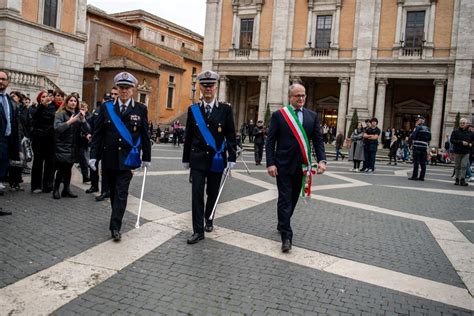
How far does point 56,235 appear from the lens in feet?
17.8

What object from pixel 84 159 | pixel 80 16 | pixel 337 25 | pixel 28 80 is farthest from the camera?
pixel 337 25

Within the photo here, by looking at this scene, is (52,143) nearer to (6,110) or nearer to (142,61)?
(6,110)

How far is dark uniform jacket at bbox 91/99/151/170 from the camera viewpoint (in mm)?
5527

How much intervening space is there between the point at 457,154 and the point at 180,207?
31.9ft

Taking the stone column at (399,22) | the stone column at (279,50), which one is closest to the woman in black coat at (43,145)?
the stone column at (279,50)

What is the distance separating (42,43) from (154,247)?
26597 millimetres

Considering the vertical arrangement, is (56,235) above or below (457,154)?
below

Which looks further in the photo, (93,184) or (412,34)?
(412,34)

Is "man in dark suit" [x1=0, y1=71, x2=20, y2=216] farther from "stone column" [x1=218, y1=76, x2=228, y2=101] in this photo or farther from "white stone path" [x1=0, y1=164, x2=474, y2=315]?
"stone column" [x1=218, y1=76, x2=228, y2=101]

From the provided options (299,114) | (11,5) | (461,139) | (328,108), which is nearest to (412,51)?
(328,108)

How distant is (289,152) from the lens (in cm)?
550

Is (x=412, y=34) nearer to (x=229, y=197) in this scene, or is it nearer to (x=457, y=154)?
(x=457, y=154)

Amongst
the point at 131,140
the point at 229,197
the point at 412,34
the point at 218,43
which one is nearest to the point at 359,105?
the point at 412,34

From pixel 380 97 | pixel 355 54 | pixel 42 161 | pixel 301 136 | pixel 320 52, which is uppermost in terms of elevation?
pixel 320 52
